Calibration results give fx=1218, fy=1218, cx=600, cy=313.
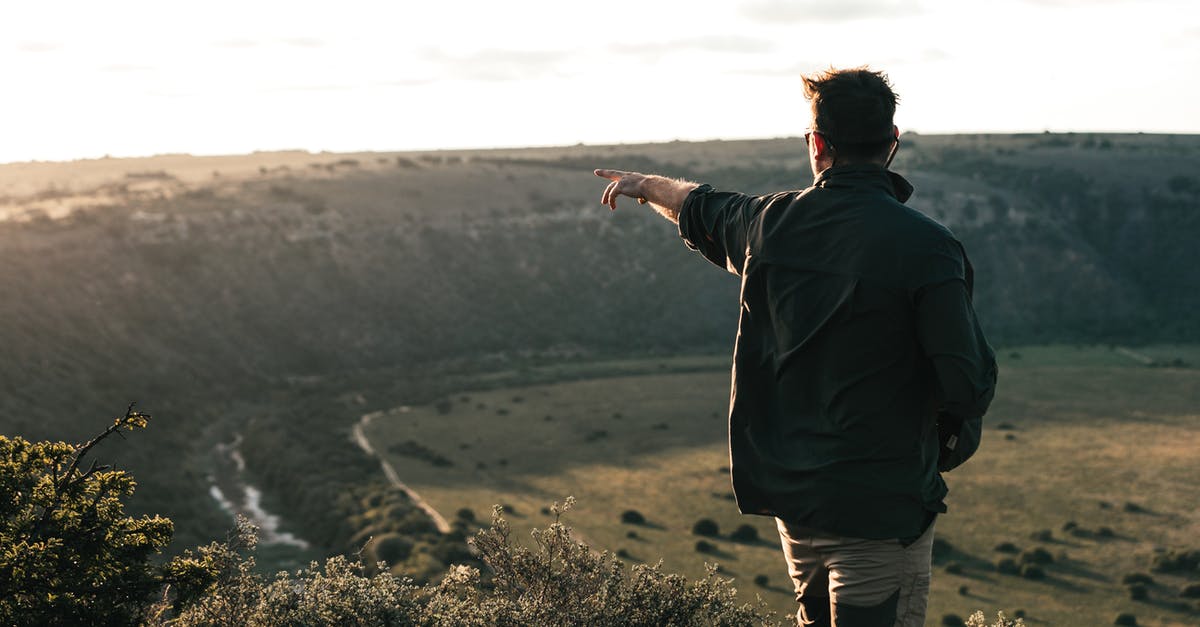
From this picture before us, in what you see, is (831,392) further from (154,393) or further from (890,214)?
(154,393)

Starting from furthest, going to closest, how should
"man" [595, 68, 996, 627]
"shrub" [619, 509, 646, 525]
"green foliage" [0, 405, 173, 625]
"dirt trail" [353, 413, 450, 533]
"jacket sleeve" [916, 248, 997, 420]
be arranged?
1. "shrub" [619, 509, 646, 525]
2. "dirt trail" [353, 413, 450, 533]
3. "green foliage" [0, 405, 173, 625]
4. "man" [595, 68, 996, 627]
5. "jacket sleeve" [916, 248, 997, 420]

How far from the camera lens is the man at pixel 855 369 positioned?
4.89 m

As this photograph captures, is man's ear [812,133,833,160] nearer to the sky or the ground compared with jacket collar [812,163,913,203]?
nearer to the sky

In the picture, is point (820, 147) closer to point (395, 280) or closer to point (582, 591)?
point (582, 591)

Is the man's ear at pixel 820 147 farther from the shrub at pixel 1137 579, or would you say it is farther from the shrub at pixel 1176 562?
the shrub at pixel 1176 562

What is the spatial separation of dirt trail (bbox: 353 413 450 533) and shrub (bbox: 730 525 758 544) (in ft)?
37.8

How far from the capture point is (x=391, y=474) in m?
59.9

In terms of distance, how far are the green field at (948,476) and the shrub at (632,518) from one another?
1.25ft

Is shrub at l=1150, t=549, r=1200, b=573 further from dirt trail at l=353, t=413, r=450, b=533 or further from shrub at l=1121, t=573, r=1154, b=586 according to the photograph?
dirt trail at l=353, t=413, r=450, b=533

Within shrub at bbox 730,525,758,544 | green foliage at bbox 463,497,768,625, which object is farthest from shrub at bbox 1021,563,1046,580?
green foliage at bbox 463,497,768,625

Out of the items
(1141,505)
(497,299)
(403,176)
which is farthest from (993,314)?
(1141,505)

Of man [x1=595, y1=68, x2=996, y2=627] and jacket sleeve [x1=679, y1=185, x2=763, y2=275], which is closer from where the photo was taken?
man [x1=595, y1=68, x2=996, y2=627]

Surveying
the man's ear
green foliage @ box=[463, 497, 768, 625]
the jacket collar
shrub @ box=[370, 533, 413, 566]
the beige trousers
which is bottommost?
shrub @ box=[370, 533, 413, 566]

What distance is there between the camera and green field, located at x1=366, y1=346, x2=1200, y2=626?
43.8 m
